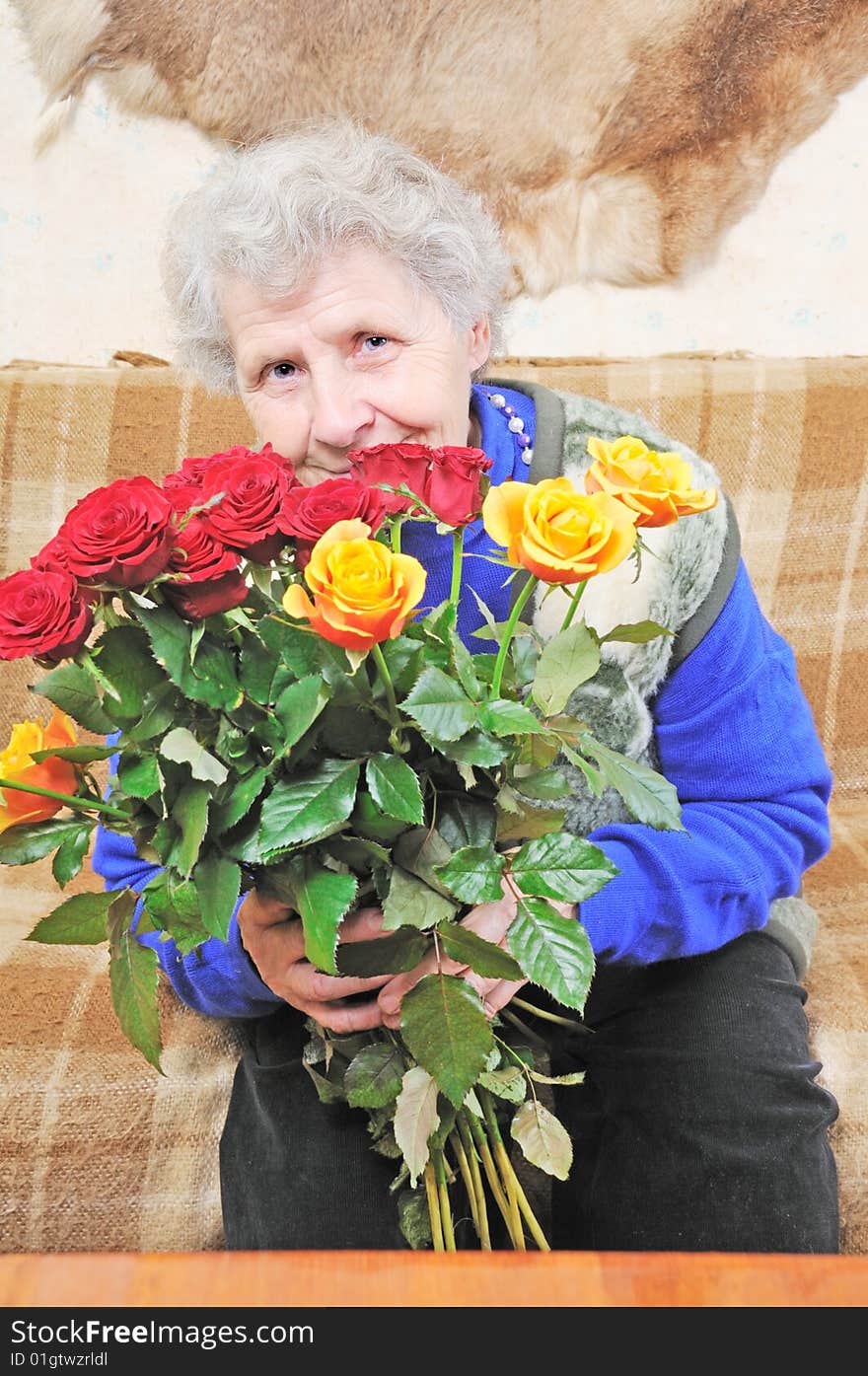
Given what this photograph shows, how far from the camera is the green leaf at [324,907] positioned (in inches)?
25.7

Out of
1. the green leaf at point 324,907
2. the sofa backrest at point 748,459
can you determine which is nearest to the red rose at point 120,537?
the green leaf at point 324,907

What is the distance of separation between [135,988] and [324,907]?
0.13m

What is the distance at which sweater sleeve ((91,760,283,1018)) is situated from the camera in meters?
1.00

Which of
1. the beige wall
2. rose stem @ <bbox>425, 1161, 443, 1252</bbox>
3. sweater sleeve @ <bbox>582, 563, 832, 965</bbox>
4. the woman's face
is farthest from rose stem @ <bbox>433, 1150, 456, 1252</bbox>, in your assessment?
the beige wall

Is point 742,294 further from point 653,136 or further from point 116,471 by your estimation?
point 116,471

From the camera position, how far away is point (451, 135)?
1.84 meters

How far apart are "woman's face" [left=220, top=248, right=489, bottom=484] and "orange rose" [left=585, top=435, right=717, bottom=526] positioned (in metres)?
0.38

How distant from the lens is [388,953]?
0.74 meters

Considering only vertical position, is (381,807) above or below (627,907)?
above

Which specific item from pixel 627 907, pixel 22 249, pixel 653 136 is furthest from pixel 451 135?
pixel 627 907

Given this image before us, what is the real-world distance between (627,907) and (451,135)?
4.66 ft

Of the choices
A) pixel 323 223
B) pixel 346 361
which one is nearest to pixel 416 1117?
pixel 346 361

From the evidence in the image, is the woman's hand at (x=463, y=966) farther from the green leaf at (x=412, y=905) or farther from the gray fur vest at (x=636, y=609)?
the gray fur vest at (x=636, y=609)

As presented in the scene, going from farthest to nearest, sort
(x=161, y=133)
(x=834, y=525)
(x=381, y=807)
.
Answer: (x=161, y=133), (x=834, y=525), (x=381, y=807)
